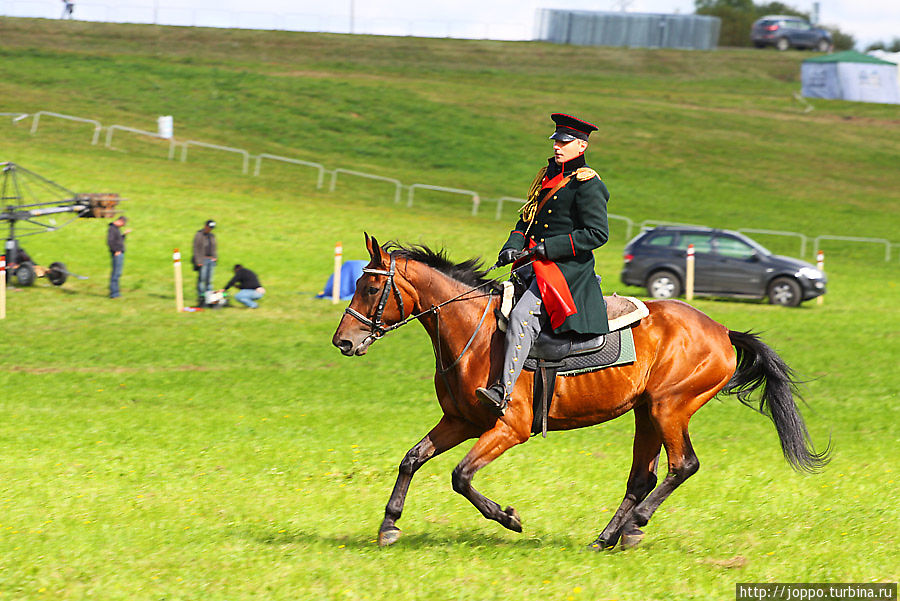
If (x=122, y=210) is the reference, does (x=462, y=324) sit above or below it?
above

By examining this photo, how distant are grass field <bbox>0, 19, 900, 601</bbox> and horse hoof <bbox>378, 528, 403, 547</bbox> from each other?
12cm

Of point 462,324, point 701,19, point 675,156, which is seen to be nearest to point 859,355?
point 462,324

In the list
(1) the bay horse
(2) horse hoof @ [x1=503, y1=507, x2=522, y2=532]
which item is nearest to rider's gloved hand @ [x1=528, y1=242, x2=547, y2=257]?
(1) the bay horse

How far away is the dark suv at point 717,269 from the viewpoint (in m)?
24.0

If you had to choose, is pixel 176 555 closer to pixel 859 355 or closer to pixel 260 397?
pixel 260 397

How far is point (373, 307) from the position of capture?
23.0 feet

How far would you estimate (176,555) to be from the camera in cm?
677

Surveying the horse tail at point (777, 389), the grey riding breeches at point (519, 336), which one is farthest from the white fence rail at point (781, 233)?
the grey riding breeches at point (519, 336)

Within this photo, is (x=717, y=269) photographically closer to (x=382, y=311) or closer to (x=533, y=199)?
(x=533, y=199)

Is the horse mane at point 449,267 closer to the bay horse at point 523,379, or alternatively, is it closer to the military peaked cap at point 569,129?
the bay horse at point 523,379

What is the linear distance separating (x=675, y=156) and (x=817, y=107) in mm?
16603

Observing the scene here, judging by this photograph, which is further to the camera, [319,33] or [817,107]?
[319,33]

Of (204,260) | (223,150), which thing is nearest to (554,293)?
(204,260)

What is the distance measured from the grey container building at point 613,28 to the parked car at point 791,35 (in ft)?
18.1
